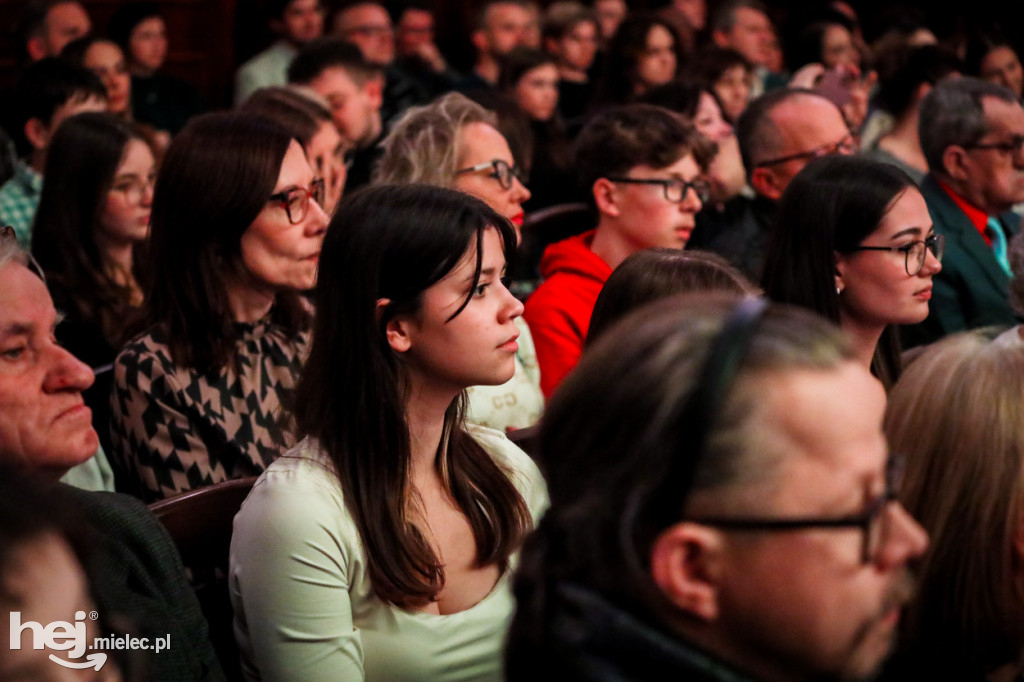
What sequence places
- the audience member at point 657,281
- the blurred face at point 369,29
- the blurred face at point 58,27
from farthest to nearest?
the blurred face at point 369,29, the blurred face at point 58,27, the audience member at point 657,281

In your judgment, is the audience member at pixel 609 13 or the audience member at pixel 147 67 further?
the audience member at pixel 609 13

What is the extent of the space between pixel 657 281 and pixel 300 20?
498cm

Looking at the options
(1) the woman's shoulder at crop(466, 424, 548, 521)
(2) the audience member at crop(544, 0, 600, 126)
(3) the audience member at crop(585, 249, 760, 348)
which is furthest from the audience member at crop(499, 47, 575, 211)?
(1) the woman's shoulder at crop(466, 424, 548, 521)

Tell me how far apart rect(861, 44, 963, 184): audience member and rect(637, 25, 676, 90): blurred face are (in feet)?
3.84

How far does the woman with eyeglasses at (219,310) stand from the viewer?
7.30ft

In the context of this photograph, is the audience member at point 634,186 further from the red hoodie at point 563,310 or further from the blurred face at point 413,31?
the blurred face at point 413,31

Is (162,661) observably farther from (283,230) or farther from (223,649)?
(283,230)

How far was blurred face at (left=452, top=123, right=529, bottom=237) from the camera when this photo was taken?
306 cm

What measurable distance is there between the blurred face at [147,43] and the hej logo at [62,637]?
553 cm

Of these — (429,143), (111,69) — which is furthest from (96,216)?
(111,69)

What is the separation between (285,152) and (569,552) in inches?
63.8

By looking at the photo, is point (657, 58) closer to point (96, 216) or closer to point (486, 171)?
point (486, 171)

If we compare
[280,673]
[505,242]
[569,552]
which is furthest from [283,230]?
[569,552]

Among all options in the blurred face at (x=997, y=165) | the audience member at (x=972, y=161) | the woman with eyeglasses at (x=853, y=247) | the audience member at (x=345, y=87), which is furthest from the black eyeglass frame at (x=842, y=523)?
the audience member at (x=345, y=87)
